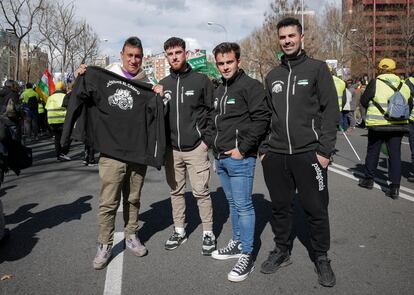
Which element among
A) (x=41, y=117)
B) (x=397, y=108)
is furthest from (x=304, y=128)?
(x=41, y=117)

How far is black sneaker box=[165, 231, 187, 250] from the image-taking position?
436cm

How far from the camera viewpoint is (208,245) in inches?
167

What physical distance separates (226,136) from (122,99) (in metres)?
1.06

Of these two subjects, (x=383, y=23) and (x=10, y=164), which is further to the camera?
(x=383, y=23)

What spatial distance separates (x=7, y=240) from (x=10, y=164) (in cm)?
86

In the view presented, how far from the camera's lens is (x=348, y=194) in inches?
256

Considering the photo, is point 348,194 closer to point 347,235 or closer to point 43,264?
point 347,235

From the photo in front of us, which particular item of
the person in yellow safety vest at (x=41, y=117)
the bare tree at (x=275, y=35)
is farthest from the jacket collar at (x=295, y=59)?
the bare tree at (x=275, y=35)

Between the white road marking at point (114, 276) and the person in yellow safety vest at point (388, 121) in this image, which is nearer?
the white road marking at point (114, 276)

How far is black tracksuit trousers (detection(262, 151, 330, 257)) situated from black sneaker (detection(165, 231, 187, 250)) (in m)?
1.18

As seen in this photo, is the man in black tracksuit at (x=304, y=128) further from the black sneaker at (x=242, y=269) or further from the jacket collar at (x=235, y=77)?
the black sneaker at (x=242, y=269)

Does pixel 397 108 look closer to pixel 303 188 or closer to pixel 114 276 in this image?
pixel 303 188

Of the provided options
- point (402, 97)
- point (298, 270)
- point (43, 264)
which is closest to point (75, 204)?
point (43, 264)

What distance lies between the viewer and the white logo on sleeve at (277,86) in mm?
3532
